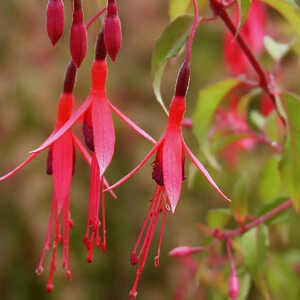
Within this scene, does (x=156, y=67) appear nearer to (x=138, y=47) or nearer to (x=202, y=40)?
(x=138, y=47)

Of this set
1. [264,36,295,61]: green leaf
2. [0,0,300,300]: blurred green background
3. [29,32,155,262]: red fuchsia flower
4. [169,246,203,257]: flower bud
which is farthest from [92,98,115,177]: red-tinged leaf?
[0,0,300,300]: blurred green background

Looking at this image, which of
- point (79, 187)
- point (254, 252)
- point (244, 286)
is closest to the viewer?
point (254, 252)

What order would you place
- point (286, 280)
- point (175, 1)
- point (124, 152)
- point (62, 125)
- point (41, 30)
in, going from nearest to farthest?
point (62, 125), point (175, 1), point (286, 280), point (124, 152), point (41, 30)

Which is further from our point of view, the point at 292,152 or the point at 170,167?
the point at 292,152

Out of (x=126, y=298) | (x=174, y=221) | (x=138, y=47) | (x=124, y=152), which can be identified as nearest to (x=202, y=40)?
(x=138, y=47)

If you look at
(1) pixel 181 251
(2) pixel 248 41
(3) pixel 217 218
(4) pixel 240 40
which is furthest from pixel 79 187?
(4) pixel 240 40

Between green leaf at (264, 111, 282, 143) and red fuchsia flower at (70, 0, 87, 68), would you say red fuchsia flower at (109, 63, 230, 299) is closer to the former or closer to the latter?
red fuchsia flower at (70, 0, 87, 68)

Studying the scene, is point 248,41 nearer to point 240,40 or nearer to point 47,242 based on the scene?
point 240,40
